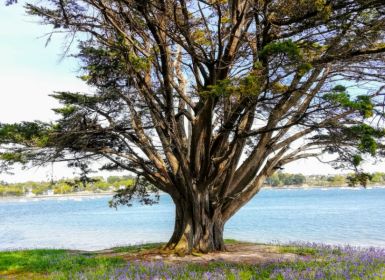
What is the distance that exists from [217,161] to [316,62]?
3218 mm

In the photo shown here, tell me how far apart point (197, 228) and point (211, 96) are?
381 centimetres

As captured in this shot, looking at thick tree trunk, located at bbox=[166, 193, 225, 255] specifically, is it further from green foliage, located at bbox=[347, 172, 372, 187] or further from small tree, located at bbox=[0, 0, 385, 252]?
green foliage, located at bbox=[347, 172, 372, 187]

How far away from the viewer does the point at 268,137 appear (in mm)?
11312

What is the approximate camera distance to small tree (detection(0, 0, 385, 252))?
8.02m

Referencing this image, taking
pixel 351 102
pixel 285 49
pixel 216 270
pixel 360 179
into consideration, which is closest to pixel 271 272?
pixel 216 270

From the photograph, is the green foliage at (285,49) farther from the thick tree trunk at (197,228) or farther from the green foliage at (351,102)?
the thick tree trunk at (197,228)

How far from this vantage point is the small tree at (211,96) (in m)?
8.02

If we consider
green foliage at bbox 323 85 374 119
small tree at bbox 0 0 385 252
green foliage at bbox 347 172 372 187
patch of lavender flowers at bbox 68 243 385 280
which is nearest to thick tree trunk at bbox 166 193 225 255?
small tree at bbox 0 0 385 252

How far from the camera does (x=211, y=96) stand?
827 cm

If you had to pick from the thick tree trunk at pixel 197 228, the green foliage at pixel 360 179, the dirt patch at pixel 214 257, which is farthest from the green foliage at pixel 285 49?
the thick tree trunk at pixel 197 228

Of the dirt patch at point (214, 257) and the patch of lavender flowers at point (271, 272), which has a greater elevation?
the patch of lavender flowers at point (271, 272)

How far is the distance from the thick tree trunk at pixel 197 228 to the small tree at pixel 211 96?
25 millimetres


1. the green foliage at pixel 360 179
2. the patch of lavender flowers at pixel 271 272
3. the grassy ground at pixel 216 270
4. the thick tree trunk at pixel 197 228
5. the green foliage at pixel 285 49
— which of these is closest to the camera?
the patch of lavender flowers at pixel 271 272

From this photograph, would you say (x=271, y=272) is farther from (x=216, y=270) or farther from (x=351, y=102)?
(x=351, y=102)
